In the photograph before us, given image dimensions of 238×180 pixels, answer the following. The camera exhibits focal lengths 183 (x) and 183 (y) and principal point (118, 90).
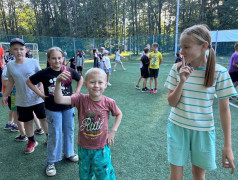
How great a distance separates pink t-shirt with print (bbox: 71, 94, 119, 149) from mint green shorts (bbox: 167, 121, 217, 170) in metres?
0.70

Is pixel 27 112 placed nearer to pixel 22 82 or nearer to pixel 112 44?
pixel 22 82

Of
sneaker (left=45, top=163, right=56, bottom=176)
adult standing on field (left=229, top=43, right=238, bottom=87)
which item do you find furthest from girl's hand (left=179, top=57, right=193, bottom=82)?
adult standing on field (left=229, top=43, right=238, bottom=87)

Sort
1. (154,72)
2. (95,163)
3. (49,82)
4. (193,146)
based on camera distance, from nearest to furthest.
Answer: (193,146)
(95,163)
(49,82)
(154,72)

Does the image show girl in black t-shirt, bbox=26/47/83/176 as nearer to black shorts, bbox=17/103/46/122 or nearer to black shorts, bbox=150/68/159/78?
black shorts, bbox=17/103/46/122

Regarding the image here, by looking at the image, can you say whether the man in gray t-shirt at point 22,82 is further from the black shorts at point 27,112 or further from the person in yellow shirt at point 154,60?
the person in yellow shirt at point 154,60

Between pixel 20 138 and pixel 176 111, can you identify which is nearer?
pixel 176 111

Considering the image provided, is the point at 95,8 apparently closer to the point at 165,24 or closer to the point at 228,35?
the point at 165,24

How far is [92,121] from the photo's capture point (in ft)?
6.34

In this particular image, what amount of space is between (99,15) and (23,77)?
38317 millimetres

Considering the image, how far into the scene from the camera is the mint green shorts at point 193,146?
167 cm

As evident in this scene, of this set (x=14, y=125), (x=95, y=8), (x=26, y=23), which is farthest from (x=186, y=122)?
(x=26, y=23)

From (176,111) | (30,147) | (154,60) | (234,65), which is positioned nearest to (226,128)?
(176,111)

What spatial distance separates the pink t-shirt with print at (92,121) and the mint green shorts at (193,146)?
70 centimetres

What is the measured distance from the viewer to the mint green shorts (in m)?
1.67
